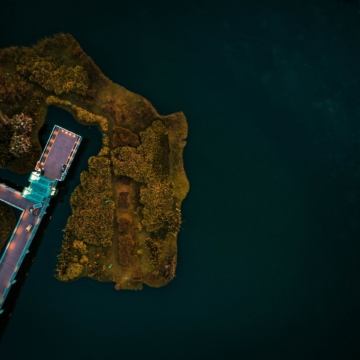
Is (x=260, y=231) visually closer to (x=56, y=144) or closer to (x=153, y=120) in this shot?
(x=153, y=120)

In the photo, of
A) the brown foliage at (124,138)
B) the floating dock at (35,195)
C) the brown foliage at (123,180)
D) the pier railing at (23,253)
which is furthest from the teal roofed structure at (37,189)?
the brown foliage at (124,138)

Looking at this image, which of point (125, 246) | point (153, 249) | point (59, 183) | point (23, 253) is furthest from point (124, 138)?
point (23, 253)

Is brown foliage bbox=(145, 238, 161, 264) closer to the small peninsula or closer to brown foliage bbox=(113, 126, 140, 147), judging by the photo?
the small peninsula

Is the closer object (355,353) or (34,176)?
(34,176)

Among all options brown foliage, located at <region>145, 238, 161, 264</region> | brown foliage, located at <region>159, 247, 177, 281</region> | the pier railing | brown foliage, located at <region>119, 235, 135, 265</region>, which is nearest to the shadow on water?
the pier railing

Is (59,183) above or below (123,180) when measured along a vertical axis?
below

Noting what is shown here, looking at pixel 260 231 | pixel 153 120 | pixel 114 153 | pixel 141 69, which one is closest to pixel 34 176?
pixel 114 153

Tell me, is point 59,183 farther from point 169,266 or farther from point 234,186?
point 234,186

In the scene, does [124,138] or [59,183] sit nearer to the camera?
[124,138]
